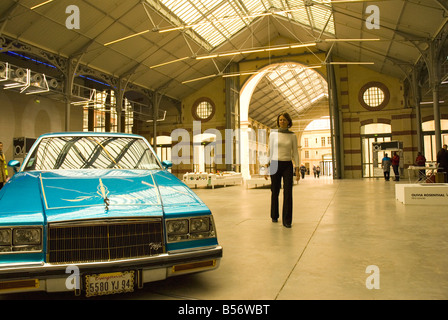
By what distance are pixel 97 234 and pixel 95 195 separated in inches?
16.4

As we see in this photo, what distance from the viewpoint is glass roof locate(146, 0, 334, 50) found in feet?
58.7

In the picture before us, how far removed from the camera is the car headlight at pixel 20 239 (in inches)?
82.1

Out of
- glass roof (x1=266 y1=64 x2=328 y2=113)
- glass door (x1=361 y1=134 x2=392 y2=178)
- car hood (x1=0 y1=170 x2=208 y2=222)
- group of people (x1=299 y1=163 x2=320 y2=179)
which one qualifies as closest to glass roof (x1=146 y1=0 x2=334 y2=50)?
glass roof (x1=266 y1=64 x2=328 y2=113)

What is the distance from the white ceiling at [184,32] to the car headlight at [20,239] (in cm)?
1225

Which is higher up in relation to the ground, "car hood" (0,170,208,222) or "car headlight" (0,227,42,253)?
"car hood" (0,170,208,222)

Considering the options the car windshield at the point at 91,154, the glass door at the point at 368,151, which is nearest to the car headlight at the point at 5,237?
the car windshield at the point at 91,154

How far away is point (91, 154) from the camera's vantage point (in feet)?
12.1

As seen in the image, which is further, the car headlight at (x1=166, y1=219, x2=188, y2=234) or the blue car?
the car headlight at (x1=166, y1=219, x2=188, y2=234)

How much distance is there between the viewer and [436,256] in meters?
3.29

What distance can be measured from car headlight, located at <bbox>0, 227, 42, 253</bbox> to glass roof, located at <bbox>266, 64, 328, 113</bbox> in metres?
24.9

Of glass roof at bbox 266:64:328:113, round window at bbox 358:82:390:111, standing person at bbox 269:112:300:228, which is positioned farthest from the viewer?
glass roof at bbox 266:64:328:113

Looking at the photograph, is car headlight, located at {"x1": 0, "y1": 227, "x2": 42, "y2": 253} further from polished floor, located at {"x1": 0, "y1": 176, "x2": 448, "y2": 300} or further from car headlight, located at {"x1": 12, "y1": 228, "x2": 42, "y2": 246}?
polished floor, located at {"x1": 0, "y1": 176, "x2": 448, "y2": 300}

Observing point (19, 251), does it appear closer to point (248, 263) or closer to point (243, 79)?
point (248, 263)

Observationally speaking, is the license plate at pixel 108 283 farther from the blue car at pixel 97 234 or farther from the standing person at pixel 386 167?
the standing person at pixel 386 167
